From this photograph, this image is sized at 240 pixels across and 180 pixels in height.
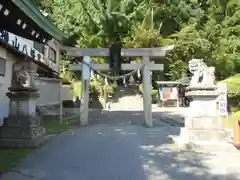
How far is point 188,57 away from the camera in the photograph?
34.8 m

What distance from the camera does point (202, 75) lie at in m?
11.1

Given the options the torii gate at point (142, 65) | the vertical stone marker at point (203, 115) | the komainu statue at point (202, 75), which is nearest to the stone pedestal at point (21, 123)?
the vertical stone marker at point (203, 115)

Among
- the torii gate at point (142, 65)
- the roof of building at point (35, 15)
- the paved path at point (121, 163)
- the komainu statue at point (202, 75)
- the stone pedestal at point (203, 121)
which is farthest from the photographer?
the torii gate at point (142, 65)

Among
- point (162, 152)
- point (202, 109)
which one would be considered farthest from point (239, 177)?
point (202, 109)

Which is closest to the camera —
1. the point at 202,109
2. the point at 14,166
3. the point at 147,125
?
the point at 14,166

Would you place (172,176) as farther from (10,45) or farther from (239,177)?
(10,45)

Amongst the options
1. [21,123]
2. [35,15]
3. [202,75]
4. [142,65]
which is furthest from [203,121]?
[142,65]

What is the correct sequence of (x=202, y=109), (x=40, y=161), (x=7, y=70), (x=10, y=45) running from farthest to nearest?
(x=7, y=70)
(x=10, y=45)
(x=202, y=109)
(x=40, y=161)

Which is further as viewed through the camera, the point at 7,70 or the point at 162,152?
the point at 7,70

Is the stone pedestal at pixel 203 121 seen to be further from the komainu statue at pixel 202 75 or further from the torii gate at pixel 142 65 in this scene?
the torii gate at pixel 142 65

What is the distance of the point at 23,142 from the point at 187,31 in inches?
1049

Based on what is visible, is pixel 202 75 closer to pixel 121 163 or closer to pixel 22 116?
pixel 121 163

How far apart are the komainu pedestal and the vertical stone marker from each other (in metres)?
4.15

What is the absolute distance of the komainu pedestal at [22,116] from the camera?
409 inches
